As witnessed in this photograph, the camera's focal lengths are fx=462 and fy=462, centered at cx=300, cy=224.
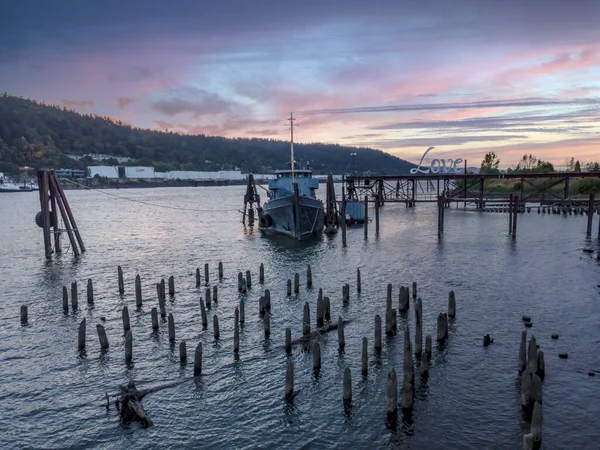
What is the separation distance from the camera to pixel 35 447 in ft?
52.7

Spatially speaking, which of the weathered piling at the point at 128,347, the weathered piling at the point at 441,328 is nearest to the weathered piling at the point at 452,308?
the weathered piling at the point at 441,328

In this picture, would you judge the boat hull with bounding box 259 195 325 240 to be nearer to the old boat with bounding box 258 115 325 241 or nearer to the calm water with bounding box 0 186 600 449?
the old boat with bounding box 258 115 325 241

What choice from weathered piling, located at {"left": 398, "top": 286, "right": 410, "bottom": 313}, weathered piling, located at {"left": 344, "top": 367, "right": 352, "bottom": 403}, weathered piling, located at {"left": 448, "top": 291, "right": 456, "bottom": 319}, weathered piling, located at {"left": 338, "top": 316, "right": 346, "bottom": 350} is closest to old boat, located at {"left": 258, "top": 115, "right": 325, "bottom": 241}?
weathered piling, located at {"left": 398, "top": 286, "right": 410, "bottom": 313}

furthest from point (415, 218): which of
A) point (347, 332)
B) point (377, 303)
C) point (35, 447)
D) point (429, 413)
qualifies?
point (35, 447)

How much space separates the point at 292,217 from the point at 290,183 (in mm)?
7551

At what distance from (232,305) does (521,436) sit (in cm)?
1956

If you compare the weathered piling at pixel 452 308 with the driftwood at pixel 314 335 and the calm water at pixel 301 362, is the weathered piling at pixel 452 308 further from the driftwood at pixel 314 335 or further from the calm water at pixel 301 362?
the driftwood at pixel 314 335

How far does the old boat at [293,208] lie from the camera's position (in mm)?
61375

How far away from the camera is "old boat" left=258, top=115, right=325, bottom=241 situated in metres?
61.4

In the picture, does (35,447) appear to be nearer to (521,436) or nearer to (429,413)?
(429,413)

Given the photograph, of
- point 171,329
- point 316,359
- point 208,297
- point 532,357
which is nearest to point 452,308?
point 532,357

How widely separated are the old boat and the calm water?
15.4 meters

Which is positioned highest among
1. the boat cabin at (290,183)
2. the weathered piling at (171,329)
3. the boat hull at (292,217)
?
the boat cabin at (290,183)

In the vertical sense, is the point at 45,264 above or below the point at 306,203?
below
